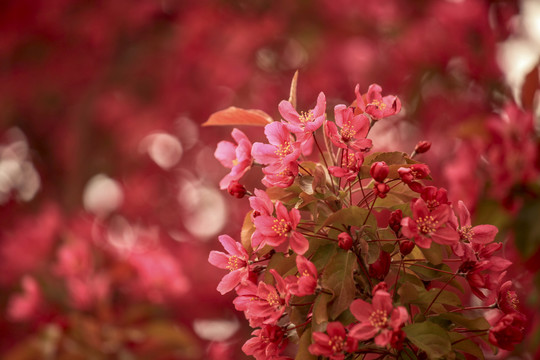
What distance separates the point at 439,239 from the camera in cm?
61

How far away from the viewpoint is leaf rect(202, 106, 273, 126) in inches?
30.0

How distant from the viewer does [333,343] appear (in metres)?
0.58

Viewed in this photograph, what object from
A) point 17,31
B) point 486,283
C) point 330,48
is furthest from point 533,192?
point 17,31

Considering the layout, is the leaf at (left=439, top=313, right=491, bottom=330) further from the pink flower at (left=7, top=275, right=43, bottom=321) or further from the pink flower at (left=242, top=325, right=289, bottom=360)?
the pink flower at (left=7, top=275, right=43, bottom=321)

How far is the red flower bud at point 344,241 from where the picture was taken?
0.61 m

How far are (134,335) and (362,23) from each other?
222 centimetres

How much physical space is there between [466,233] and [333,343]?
203mm

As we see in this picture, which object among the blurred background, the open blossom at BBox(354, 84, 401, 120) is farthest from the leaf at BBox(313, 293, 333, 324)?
the blurred background

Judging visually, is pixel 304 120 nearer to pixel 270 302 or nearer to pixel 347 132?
pixel 347 132

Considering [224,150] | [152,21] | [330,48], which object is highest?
[152,21]

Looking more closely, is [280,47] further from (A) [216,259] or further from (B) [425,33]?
(A) [216,259]

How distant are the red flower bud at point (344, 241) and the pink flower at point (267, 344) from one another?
119 mm

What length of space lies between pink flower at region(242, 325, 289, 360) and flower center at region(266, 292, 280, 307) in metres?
0.03

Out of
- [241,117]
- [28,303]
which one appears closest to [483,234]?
[241,117]
